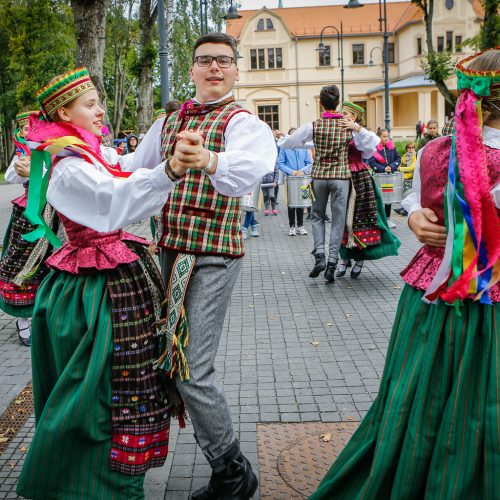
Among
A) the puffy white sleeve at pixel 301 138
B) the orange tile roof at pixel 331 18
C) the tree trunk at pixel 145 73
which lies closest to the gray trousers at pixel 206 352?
the puffy white sleeve at pixel 301 138

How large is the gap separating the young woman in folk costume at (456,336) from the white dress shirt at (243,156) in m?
0.66

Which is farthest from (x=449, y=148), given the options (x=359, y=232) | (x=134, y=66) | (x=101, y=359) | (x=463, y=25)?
(x=463, y=25)

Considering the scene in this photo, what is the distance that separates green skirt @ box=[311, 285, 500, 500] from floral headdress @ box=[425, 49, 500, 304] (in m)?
0.10

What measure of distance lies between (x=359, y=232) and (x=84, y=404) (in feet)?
17.8

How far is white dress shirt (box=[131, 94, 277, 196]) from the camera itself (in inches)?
106

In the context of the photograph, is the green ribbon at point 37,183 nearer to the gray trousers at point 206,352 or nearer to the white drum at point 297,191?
the gray trousers at point 206,352

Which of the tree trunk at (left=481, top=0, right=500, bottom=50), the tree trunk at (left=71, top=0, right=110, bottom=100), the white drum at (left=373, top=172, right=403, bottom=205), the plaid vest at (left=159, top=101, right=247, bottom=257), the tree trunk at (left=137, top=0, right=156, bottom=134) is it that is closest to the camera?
the plaid vest at (left=159, top=101, right=247, bottom=257)

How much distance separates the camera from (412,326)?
8.71ft

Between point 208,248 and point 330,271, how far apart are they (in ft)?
16.9

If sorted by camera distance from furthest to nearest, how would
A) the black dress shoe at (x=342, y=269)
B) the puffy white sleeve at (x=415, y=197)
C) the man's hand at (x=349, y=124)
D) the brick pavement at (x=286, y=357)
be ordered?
the black dress shoe at (x=342, y=269) < the man's hand at (x=349, y=124) < the brick pavement at (x=286, y=357) < the puffy white sleeve at (x=415, y=197)

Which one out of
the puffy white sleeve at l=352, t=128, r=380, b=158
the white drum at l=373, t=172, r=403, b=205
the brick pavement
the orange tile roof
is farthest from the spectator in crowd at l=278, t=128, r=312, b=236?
the orange tile roof

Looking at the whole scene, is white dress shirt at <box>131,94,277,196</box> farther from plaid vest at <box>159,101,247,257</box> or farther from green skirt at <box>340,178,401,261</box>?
green skirt at <box>340,178,401,261</box>

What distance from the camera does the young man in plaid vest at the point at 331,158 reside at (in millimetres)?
7590

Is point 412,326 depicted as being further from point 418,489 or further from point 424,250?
point 418,489
